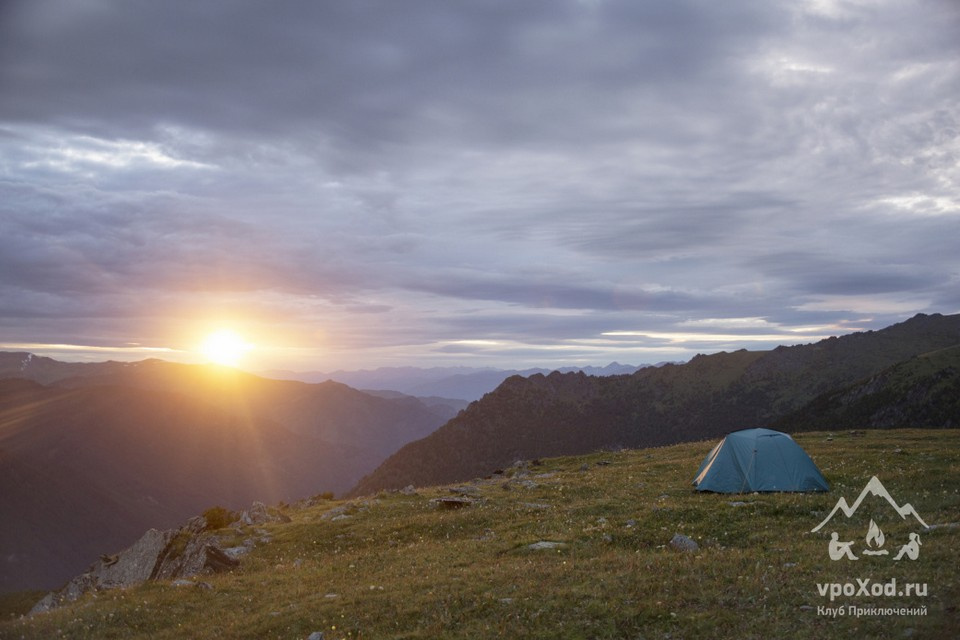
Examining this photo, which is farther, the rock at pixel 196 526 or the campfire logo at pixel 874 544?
the rock at pixel 196 526

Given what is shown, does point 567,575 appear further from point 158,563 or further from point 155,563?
point 158,563

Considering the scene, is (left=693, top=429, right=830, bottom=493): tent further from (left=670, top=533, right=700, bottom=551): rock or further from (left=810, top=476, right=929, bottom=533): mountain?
(left=670, top=533, right=700, bottom=551): rock

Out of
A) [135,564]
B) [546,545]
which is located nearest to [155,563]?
[135,564]

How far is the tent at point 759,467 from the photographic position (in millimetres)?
26594

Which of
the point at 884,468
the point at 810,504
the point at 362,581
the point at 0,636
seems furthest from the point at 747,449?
the point at 0,636

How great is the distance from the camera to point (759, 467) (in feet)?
89.8

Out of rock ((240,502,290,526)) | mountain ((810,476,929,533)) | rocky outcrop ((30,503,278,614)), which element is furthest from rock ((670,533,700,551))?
rock ((240,502,290,526))

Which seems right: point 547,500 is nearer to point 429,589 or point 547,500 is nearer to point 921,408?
point 429,589

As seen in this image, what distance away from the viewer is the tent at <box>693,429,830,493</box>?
2659 cm

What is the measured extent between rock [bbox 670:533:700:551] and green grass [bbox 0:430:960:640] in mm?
556

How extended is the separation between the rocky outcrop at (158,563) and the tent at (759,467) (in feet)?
72.3

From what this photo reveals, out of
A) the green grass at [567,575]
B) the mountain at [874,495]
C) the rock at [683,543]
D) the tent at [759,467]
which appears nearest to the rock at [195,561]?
the green grass at [567,575]

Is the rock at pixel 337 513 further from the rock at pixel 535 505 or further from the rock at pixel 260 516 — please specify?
the rock at pixel 535 505

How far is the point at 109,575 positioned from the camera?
25.8 metres
